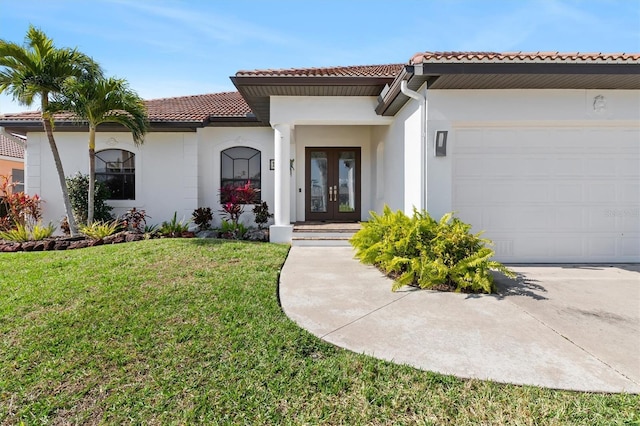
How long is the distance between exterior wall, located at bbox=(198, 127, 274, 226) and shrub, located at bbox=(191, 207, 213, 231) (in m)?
0.48

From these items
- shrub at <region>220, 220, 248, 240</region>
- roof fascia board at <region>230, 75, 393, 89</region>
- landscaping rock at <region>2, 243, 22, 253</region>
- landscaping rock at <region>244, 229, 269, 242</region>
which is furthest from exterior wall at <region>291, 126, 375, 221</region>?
landscaping rock at <region>2, 243, 22, 253</region>

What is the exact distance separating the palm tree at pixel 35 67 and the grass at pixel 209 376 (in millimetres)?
6058

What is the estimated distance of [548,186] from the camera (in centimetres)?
661

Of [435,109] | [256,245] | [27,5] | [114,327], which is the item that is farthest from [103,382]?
[27,5]

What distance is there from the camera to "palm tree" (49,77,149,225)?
830cm

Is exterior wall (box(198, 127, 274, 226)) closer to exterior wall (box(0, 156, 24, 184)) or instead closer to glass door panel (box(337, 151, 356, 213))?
glass door panel (box(337, 151, 356, 213))

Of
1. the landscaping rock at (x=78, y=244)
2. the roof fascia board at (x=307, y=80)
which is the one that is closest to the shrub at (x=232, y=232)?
the landscaping rock at (x=78, y=244)

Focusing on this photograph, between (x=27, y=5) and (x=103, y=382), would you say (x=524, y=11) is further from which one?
(x=27, y=5)

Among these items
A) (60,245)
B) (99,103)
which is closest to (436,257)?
(60,245)

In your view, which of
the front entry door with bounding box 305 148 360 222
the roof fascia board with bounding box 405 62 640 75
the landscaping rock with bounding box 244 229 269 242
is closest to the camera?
the roof fascia board with bounding box 405 62 640 75

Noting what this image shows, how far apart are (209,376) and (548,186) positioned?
6870mm

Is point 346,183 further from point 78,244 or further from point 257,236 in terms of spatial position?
point 78,244

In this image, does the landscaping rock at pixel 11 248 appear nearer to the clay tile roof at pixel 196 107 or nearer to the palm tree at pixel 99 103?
the palm tree at pixel 99 103

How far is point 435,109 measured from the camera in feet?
20.5
